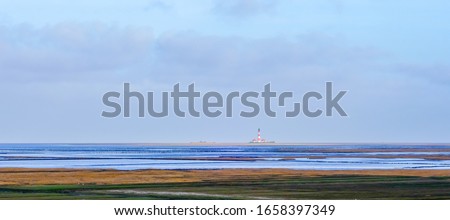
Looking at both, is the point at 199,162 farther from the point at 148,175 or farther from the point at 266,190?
the point at 266,190

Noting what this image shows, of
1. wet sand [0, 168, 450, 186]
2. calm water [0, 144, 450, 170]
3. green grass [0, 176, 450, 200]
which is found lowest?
green grass [0, 176, 450, 200]

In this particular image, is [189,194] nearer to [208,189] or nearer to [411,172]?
[208,189]

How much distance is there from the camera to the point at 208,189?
3553 cm

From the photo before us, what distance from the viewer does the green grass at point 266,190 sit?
3219cm

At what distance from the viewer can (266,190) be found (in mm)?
34781

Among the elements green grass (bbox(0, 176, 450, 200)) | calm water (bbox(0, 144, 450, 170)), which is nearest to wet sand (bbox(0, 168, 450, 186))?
green grass (bbox(0, 176, 450, 200))

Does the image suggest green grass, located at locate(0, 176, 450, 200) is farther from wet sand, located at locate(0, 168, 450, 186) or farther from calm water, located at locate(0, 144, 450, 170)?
calm water, located at locate(0, 144, 450, 170)

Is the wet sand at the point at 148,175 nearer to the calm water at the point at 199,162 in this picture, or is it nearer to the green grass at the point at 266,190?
the green grass at the point at 266,190

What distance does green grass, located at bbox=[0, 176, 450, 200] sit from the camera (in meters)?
32.2

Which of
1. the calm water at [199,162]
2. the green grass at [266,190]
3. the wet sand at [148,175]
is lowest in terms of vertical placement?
the green grass at [266,190]

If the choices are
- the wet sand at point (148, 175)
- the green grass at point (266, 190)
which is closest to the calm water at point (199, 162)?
the wet sand at point (148, 175)

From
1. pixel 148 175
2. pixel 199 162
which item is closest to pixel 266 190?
pixel 148 175
